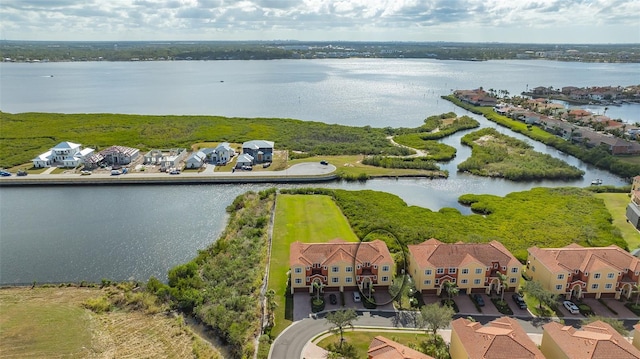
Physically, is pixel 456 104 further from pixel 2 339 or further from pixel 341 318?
pixel 2 339

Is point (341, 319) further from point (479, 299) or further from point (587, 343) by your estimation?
point (587, 343)

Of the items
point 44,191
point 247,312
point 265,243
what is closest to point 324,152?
point 265,243

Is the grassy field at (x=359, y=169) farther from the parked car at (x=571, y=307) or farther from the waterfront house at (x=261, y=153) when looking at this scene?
the parked car at (x=571, y=307)

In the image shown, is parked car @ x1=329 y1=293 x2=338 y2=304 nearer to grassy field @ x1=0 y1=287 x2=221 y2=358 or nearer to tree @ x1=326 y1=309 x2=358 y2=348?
tree @ x1=326 y1=309 x2=358 y2=348

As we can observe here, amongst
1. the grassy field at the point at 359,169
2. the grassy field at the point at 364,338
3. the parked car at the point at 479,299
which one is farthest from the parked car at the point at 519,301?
the grassy field at the point at 359,169

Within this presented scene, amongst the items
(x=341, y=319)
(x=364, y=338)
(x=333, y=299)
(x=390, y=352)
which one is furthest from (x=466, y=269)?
(x=390, y=352)
